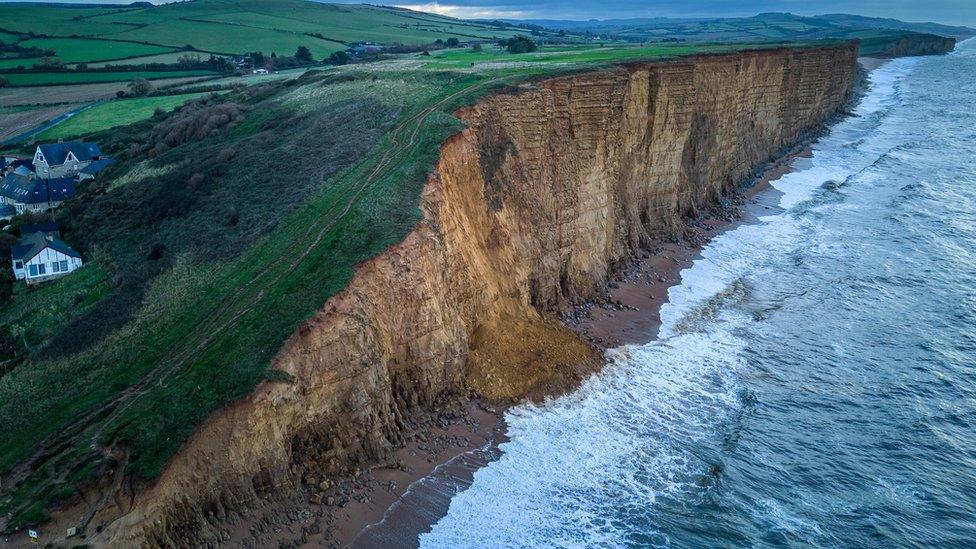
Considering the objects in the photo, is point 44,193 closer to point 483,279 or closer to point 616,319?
point 483,279

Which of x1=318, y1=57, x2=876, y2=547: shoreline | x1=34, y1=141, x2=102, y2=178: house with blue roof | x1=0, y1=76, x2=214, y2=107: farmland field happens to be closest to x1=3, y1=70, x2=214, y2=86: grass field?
x1=0, y1=76, x2=214, y2=107: farmland field

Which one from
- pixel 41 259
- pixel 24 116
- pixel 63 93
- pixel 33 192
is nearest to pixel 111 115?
pixel 24 116

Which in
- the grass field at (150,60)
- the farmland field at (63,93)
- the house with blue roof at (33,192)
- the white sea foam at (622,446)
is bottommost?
the white sea foam at (622,446)

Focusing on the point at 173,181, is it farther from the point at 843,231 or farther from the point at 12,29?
the point at 12,29

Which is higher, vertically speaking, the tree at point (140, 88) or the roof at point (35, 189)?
the tree at point (140, 88)

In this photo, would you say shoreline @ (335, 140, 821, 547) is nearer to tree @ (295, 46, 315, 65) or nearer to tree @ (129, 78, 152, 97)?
tree @ (295, 46, 315, 65)

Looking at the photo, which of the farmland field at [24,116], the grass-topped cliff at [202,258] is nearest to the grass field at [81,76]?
the farmland field at [24,116]

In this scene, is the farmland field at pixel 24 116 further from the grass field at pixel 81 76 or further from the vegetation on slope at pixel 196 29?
the vegetation on slope at pixel 196 29
